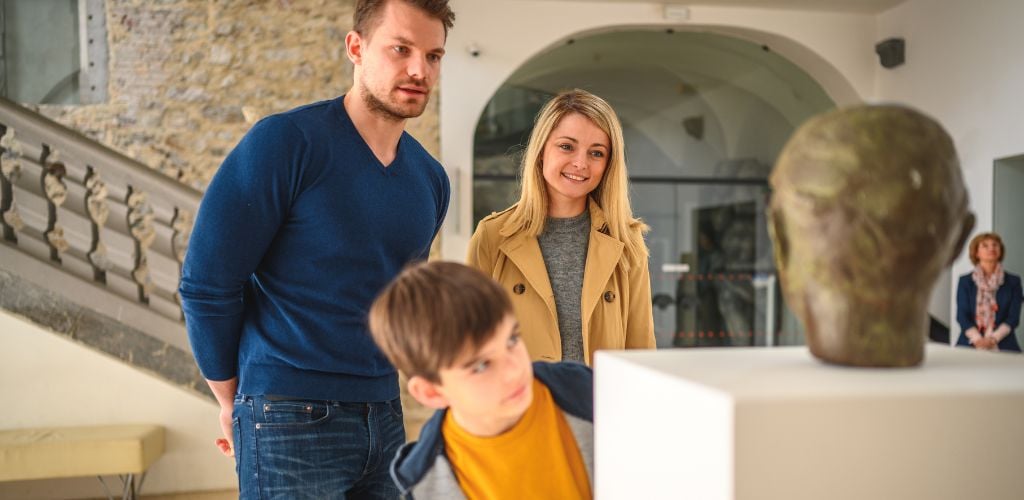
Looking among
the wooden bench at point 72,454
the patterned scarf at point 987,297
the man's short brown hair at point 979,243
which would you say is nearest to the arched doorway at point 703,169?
the man's short brown hair at point 979,243

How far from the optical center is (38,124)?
15.6 feet

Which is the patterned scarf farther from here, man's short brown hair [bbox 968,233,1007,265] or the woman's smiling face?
the woman's smiling face

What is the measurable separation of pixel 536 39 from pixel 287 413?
17.9 ft

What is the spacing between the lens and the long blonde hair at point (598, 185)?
2113 millimetres

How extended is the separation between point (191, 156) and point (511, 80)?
2.88m

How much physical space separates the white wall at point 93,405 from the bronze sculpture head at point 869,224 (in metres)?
4.31

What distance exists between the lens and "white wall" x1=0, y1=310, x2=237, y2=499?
4.40 meters

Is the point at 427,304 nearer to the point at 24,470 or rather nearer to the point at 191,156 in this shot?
the point at 24,470

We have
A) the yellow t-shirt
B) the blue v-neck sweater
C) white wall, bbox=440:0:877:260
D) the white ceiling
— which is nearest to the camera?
the yellow t-shirt

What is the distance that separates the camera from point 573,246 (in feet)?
7.04

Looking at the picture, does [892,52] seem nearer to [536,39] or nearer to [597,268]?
[536,39]

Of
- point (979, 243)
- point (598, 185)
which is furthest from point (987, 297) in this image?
point (598, 185)

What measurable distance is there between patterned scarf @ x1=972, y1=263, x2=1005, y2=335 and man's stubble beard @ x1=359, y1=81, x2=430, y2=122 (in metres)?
5.21

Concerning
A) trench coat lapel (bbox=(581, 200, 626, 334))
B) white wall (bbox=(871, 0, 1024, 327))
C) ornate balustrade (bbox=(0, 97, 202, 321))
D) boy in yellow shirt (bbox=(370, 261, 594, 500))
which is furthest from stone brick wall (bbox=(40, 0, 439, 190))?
boy in yellow shirt (bbox=(370, 261, 594, 500))
